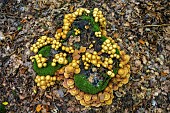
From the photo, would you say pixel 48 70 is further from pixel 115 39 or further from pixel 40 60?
pixel 115 39

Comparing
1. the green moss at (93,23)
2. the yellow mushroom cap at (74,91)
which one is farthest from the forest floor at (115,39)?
A: the green moss at (93,23)

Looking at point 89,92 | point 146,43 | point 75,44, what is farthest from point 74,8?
point 89,92

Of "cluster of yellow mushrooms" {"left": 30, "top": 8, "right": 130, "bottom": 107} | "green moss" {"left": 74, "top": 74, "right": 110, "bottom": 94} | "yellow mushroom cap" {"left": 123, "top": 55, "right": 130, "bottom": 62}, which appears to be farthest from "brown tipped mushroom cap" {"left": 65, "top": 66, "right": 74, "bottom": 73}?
"yellow mushroom cap" {"left": 123, "top": 55, "right": 130, "bottom": 62}

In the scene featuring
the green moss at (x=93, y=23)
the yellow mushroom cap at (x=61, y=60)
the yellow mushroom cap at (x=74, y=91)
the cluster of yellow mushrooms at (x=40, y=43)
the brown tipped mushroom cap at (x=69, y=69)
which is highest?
the green moss at (x=93, y=23)

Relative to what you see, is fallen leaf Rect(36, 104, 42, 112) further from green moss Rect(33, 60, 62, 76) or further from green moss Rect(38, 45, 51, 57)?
green moss Rect(38, 45, 51, 57)

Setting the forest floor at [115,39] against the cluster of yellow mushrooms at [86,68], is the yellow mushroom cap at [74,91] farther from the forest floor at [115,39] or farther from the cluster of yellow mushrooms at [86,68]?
the forest floor at [115,39]

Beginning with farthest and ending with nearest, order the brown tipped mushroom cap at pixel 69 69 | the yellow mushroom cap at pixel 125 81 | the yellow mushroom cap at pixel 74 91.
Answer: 1. the yellow mushroom cap at pixel 125 81
2. the yellow mushroom cap at pixel 74 91
3. the brown tipped mushroom cap at pixel 69 69
